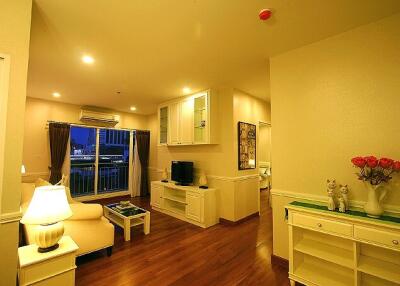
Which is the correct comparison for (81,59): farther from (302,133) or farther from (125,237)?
(302,133)

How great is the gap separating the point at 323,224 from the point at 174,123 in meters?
3.44

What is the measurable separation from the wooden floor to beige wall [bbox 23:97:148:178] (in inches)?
116

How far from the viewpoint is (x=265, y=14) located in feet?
5.80

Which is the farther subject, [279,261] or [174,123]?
[174,123]

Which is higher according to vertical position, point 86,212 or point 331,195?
point 331,195

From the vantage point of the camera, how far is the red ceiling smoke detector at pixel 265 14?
5.70 feet

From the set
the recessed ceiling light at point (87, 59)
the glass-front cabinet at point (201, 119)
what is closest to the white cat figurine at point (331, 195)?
the glass-front cabinet at point (201, 119)

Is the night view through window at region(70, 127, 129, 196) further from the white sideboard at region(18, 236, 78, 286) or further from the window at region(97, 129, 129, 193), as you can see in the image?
the white sideboard at region(18, 236, 78, 286)

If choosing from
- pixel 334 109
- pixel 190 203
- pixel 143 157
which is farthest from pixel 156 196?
pixel 334 109

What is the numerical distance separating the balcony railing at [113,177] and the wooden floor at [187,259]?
285 centimetres

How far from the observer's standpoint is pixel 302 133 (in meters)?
2.34

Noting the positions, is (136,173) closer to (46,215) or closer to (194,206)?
(194,206)

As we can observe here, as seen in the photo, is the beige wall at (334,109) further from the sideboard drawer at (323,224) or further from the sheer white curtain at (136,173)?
the sheer white curtain at (136,173)

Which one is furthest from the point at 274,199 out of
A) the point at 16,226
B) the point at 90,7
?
the point at 90,7
